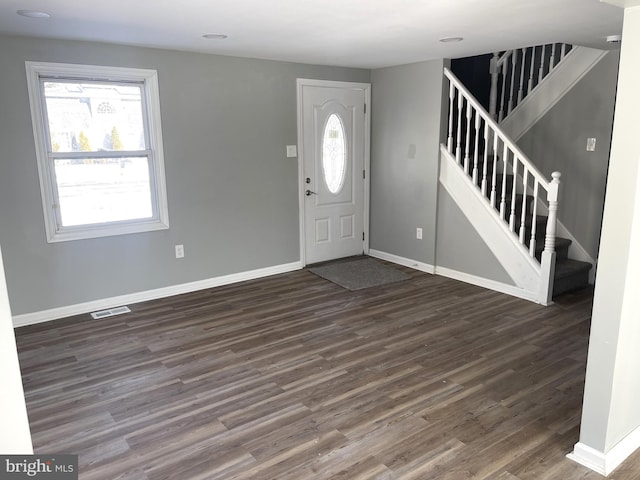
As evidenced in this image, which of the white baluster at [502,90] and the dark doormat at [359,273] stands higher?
the white baluster at [502,90]

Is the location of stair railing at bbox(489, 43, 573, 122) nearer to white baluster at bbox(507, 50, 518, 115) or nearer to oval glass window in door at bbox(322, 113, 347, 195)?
white baluster at bbox(507, 50, 518, 115)

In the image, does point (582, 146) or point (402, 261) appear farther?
point (402, 261)

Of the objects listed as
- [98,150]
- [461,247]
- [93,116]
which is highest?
[93,116]

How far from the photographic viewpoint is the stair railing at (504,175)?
13.7ft

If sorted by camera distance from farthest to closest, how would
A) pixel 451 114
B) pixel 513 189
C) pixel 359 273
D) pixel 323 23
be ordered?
pixel 359 273
pixel 451 114
pixel 513 189
pixel 323 23

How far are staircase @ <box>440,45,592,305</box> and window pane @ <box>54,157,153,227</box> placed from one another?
303 centimetres

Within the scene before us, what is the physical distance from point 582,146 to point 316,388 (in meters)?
3.72

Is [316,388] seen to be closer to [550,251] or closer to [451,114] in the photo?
[550,251]

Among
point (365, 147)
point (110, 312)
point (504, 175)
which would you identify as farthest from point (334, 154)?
point (110, 312)

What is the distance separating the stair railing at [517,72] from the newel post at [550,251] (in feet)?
5.45

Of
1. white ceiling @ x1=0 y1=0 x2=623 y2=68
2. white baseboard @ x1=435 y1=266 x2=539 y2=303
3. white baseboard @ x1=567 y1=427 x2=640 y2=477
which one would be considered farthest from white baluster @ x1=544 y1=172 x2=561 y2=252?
white baseboard @ x1=567 y1=427 x2=640 y2=477

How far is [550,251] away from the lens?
163 inches

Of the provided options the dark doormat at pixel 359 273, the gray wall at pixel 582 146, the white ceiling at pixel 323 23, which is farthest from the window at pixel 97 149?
the gray wall at pixel 582 146

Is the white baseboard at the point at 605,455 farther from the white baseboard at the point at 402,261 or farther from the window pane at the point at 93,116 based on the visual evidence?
the window pane at the point at 93,116
